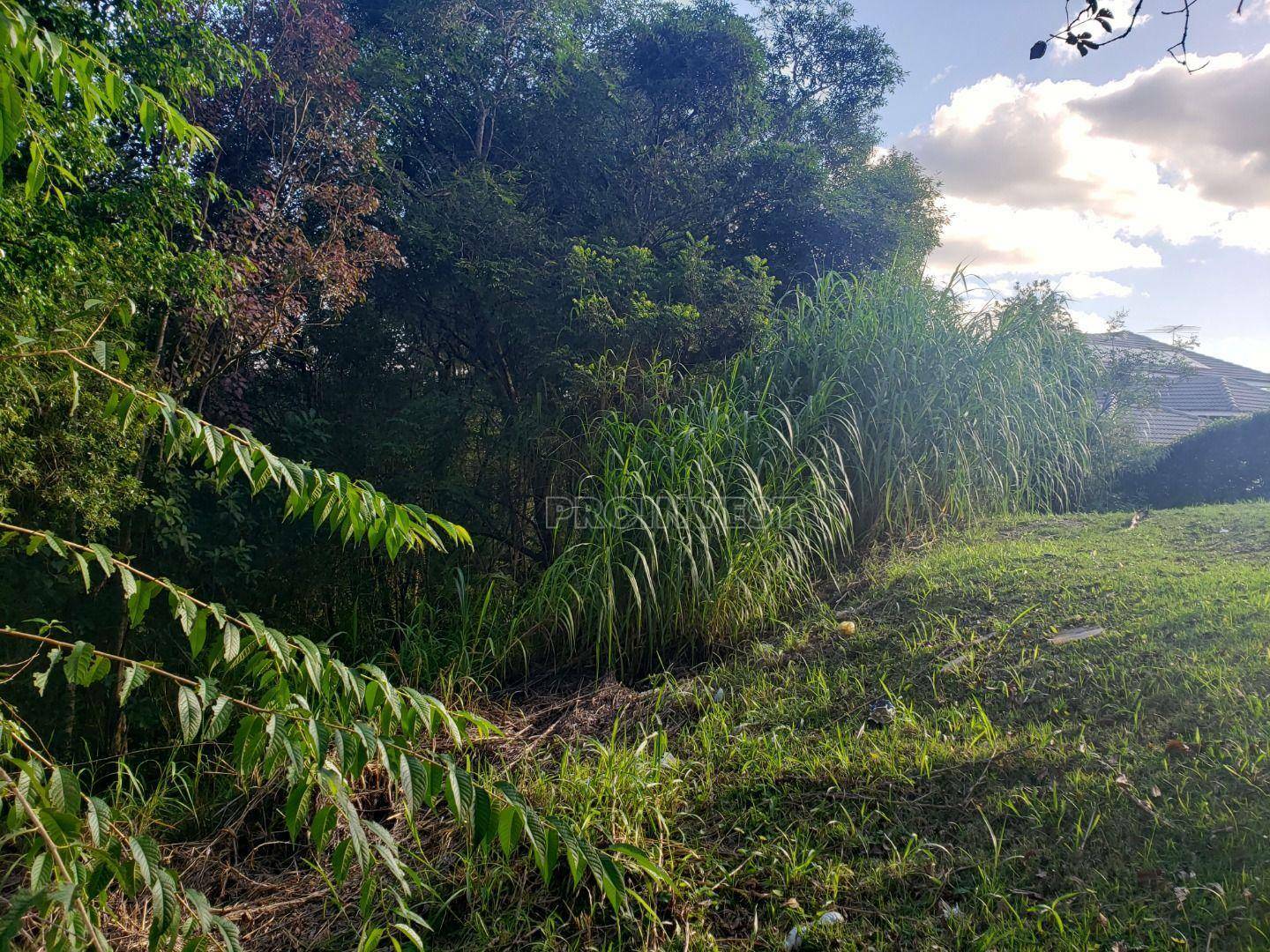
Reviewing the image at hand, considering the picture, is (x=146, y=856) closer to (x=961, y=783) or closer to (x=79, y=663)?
(x=79, y=663)

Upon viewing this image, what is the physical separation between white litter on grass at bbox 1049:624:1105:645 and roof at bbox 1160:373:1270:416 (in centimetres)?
1192

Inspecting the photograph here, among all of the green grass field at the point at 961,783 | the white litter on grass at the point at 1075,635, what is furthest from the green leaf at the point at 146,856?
the white litter on grass at the point at 1075,635

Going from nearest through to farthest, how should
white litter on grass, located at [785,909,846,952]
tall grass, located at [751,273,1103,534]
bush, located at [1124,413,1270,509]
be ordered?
white litter on grass, located at [785,909,846,952], tall grass, located at [751,273,1103,534], bush, located at [1124,413,1270,509]

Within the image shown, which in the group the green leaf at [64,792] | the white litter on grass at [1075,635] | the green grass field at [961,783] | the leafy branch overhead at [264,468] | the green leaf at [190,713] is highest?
the leafy branch overhead at [264,468]

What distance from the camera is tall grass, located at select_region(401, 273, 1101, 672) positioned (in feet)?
13.8

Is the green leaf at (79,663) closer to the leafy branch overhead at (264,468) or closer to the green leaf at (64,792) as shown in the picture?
the green leaf at (64,792)

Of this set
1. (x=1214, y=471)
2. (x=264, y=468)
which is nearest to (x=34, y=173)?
(x=264, y=468)

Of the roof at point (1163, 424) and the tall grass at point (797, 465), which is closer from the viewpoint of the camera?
the tall grass at point (797, 465)

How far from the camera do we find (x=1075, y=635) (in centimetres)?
330

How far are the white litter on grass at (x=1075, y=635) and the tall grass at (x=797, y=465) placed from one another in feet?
4.52

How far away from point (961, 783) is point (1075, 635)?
1.19m

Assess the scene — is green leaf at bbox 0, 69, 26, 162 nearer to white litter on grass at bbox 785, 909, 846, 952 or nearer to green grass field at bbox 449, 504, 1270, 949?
green grass field at bbox 449, 504, 1270, 949

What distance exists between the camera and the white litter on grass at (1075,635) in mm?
3254

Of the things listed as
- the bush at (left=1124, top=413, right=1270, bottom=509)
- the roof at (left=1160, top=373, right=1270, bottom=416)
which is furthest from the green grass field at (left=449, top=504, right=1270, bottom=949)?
the roof at (left=1160, top=373, right=1270, bottom=416)
